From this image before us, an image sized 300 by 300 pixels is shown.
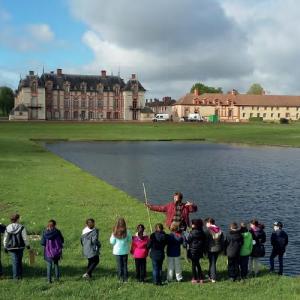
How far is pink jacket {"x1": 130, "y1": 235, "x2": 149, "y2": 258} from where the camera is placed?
1320 cm

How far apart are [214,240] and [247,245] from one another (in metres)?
0.97

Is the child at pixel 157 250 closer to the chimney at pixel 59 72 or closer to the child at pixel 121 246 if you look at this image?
the child at pixel 121 246

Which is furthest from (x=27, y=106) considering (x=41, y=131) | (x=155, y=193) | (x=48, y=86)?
(x=155, y=193)

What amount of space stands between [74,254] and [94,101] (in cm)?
14044

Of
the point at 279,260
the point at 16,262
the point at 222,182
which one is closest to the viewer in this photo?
the point at 16,262

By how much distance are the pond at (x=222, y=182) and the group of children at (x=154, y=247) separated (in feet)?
9.58

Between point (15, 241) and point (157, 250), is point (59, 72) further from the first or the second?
point (157, 250)

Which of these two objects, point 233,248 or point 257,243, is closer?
point 233,248

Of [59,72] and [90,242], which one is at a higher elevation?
[59,72]

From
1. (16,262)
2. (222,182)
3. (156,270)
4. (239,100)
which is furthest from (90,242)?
(239,100)

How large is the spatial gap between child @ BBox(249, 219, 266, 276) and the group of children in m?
0.03

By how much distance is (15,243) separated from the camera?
43.2 ft

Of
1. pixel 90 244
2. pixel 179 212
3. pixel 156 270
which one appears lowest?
pixel 156 270

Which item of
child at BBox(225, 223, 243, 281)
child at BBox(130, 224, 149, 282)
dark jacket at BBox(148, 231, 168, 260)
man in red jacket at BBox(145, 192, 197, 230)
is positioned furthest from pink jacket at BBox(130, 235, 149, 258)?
man in red jacket at BBox(145, 192, 197, 230)
